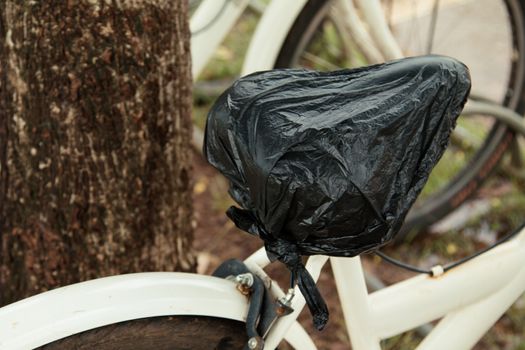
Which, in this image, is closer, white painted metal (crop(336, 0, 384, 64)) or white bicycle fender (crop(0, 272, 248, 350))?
white bicycle fender (crop(0, 272, 248, 350))

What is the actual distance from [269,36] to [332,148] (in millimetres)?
1090

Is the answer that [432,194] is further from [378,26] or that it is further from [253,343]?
[253,343]

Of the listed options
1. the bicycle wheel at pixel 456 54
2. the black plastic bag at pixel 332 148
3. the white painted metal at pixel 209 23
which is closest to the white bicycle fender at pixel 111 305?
the black plastic bag at pixel 332 148

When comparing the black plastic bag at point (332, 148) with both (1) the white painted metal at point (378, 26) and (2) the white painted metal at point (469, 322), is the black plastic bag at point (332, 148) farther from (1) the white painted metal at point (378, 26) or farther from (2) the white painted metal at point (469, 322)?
(1) the white painted metal at point (378, 26)

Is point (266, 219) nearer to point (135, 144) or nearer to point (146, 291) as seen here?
point (146, 291)

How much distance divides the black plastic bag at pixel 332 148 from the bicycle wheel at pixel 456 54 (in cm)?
111

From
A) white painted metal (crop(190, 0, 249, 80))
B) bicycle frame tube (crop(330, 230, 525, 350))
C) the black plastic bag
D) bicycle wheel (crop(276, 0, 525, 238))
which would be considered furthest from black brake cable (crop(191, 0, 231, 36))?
bicycle frame tube (crop(330, 230, 525, 350))

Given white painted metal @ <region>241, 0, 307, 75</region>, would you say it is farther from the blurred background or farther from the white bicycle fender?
the white bicycle fender

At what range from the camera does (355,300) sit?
1.50 meters

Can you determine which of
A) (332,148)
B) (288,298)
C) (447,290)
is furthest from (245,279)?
(447,290)

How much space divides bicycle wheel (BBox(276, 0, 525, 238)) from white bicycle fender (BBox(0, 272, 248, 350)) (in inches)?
46.9

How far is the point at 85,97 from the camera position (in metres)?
1.59

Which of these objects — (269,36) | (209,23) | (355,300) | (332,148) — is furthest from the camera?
(269,36)

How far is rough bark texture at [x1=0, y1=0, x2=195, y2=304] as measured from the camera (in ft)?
5.08
